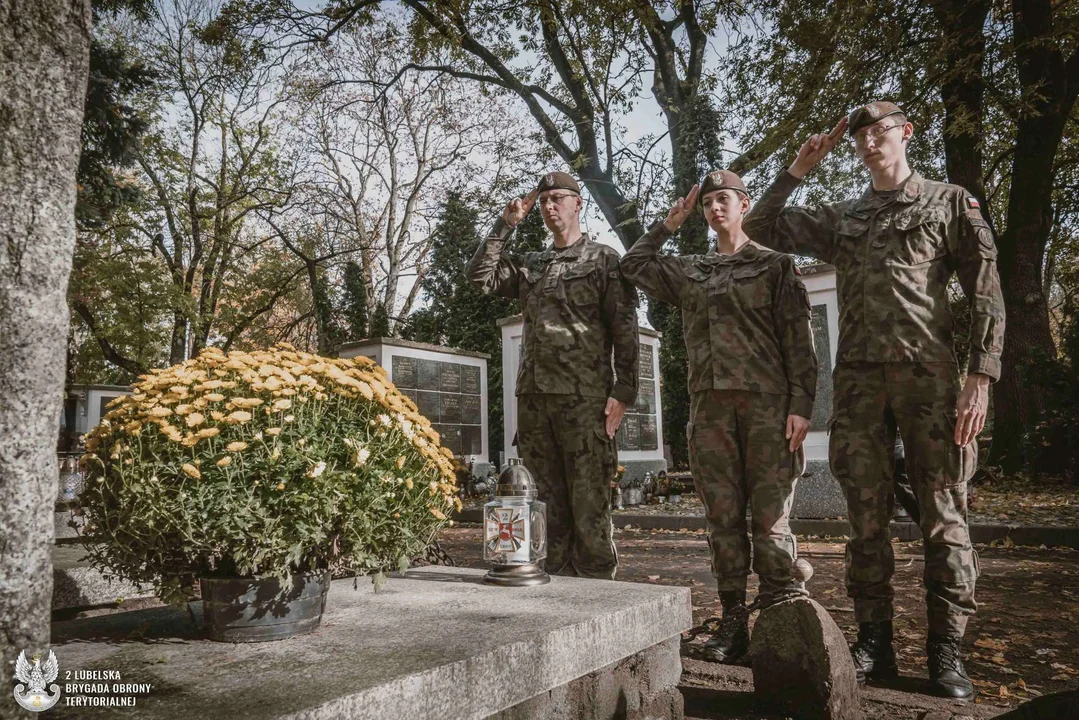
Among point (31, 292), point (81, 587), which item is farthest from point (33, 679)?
point (81, 587)

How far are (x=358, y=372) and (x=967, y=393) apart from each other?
2.32 metres

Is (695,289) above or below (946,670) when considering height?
above

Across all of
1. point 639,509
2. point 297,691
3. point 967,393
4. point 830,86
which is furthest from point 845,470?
point 830,86

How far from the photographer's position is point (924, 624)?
3.87 meters

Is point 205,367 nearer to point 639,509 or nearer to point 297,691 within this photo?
point 297,691

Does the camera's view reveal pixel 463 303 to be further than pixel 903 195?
Yes

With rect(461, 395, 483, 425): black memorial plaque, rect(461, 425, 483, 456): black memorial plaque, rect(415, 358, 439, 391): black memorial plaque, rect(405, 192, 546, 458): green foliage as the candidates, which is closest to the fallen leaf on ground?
rect(415, 358, 439, 391): black memorial plaque

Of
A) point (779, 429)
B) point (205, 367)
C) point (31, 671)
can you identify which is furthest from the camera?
point (779, 429)

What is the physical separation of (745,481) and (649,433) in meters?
11.3

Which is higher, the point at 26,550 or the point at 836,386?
the point at 836,386

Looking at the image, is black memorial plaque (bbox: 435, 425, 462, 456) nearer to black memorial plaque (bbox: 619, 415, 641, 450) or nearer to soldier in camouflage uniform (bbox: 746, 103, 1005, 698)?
black memorial plaque (bbox: 619, 415, 641, 450)

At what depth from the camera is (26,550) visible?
3.82 feet

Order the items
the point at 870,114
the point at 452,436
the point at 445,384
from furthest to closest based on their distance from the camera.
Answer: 1. the point at 445,384
2. the point at 452,436
3. the point at 870,114

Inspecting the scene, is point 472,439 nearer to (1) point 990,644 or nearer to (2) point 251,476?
(1) point 990,644
